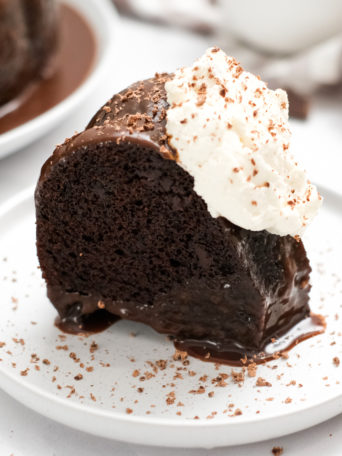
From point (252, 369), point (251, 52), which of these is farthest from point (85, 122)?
point (252, 369)

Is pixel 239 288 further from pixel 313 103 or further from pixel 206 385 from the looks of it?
pixel 313 103

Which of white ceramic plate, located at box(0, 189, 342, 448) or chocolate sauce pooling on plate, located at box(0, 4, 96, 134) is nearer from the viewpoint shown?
white ceramic plate, located at box(0, 189, 342, 448)

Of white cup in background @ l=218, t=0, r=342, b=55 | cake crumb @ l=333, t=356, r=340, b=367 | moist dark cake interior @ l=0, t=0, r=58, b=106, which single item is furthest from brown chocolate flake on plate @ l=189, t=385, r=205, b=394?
white cup in background @ l=218, t=0, r=342, b=55

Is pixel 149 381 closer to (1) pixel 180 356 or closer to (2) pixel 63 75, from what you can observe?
(1) pixel 180 356

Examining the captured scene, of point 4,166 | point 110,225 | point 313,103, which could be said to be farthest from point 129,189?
point 313,103

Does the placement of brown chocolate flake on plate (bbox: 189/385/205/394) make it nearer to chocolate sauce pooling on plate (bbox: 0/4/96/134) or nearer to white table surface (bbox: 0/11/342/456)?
white table surface (bbox: 0/11/342/456)

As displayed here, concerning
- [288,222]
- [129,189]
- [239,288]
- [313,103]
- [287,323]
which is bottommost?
[313,103]

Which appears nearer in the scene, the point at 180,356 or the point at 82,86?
the point at 180,356

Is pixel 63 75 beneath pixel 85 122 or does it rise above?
above
